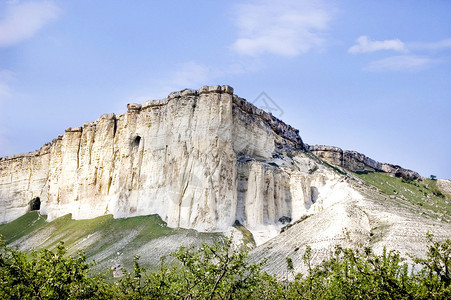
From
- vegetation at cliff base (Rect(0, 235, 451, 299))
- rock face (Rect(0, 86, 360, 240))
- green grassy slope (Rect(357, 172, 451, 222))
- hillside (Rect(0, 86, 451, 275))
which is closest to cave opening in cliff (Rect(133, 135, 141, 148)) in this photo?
rock face (Rect(0, 86, 360, 240))

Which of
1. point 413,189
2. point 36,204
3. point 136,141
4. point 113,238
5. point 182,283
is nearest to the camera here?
point 182,283

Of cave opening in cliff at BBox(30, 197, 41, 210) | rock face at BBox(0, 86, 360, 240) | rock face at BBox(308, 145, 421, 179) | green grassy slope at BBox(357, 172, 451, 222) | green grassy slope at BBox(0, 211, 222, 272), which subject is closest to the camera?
green grassy slope at BBox(0, 211, 222, 272)

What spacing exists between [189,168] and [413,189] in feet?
260

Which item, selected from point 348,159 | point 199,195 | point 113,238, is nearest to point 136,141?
point 199,195

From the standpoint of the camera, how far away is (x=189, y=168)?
85.5m

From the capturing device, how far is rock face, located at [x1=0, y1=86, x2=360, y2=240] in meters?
83.5

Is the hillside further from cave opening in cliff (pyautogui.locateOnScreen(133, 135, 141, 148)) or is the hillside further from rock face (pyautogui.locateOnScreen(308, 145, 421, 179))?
rock face (pyautogui.locateOnScreen(308, 145, 421, 179))

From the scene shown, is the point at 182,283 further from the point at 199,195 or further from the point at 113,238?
the point at 113,238

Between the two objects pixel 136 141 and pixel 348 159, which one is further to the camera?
pixel 348 159

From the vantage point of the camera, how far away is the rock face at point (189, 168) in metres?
83.5

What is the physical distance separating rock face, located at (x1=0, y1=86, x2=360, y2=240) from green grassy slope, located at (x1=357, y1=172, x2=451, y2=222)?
102 feet

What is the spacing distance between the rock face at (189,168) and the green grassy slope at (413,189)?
3121 cm

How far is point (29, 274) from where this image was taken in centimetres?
2517

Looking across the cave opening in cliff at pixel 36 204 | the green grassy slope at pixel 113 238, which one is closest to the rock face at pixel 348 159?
the green grassy slope at pixel 113 238
